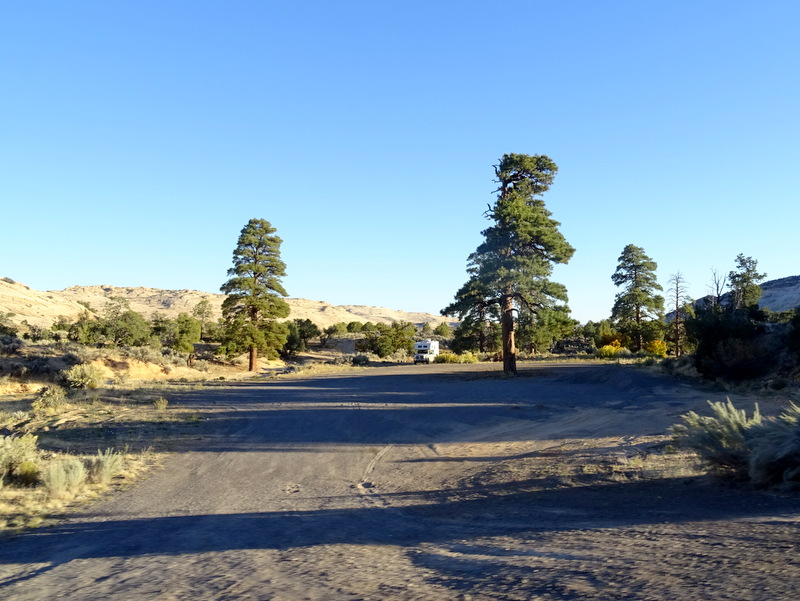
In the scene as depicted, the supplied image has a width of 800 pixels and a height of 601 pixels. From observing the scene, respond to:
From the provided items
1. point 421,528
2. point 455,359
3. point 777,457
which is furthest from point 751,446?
point 455,359

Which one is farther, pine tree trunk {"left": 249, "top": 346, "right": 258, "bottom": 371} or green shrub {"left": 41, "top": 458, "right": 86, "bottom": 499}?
pine tree trunk {"left": 249, "top": 346, "right": 258, "bottom": 371}

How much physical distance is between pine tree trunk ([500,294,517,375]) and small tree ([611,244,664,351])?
93.7 ft

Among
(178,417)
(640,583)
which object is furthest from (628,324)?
(640,583)

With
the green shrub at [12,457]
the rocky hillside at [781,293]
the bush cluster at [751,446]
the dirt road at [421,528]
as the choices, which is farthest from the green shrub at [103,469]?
the rocky hillside at [781,293]

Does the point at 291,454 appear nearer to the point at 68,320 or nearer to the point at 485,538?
the point at 485,538

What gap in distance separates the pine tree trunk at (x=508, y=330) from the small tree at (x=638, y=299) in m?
28.6

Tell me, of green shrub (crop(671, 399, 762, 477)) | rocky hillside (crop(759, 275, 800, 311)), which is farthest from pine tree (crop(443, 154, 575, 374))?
rocky hillside (crop(759, 275, 800, 311))

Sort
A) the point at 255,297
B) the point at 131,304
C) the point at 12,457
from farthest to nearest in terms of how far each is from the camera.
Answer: the point at 131,304, the point at 255,297, the point at 12,457

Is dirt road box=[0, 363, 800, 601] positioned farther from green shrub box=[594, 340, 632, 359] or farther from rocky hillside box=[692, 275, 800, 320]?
rocky hillside box=[692, 275, 800, 320]

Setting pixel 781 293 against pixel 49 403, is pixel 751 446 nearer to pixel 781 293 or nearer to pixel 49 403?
pixel 49 403

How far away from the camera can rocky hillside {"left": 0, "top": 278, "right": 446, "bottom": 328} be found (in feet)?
255

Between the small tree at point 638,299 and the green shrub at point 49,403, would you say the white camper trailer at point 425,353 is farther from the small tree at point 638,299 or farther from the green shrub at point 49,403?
the green shrub at point 49,403

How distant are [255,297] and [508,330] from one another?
21.8 m

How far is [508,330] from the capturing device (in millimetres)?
30656
